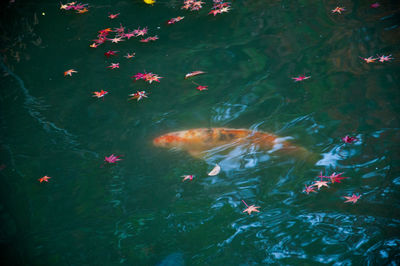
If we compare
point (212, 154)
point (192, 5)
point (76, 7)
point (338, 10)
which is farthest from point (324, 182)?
point (76, 7)

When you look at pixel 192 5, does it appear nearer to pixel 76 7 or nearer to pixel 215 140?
pixel 76 7

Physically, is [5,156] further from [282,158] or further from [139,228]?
[282,158]

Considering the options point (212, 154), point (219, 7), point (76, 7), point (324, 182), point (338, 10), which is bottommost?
point (324, 182)

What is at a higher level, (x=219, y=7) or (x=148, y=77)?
(x=219, y=7)

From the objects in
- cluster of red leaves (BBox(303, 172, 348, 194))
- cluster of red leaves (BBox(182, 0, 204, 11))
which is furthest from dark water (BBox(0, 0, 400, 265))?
cluster of red leaves (BBox(182, 0, 204, 11))

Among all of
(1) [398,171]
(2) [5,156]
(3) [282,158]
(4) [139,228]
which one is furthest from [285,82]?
(2) [5,156]

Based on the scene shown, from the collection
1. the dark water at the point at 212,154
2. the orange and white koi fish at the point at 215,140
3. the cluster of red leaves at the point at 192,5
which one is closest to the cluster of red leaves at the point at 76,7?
the dark water at the point at 212,154
